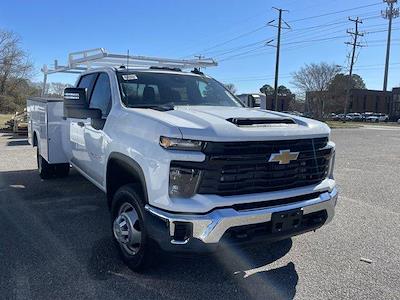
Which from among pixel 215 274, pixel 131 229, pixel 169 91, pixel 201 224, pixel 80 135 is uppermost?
pixel 169 91

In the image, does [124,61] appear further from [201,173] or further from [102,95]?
[201,173]

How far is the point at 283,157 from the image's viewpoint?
3.46 m

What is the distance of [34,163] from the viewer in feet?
33.1

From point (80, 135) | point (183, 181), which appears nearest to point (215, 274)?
point (183, 181)

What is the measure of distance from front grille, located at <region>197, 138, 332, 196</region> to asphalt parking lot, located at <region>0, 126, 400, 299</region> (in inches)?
23.1

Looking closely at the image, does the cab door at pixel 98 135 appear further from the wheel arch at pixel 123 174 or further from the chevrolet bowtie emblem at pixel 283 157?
the chevrolet bowtie emblem at pixel 283 157

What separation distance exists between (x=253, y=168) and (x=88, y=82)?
10.8 feet

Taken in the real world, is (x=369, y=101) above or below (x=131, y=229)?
above

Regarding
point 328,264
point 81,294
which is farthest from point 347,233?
point 81,294

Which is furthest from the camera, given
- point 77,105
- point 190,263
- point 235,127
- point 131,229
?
point 77,105

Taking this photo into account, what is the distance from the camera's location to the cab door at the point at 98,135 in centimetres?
453

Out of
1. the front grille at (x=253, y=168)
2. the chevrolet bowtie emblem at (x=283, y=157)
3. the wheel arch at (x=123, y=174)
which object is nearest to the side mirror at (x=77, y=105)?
the wheel arch at (x=123, y=174)

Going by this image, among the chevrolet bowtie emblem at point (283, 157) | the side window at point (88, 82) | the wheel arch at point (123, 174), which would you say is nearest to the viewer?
the chevrolet bowtie emblem at point (283, 157)

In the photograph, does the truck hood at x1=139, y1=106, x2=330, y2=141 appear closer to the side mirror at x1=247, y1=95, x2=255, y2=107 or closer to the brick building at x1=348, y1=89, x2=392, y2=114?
the side mirror at x1=247, y1=95, x2=255, y2=107
